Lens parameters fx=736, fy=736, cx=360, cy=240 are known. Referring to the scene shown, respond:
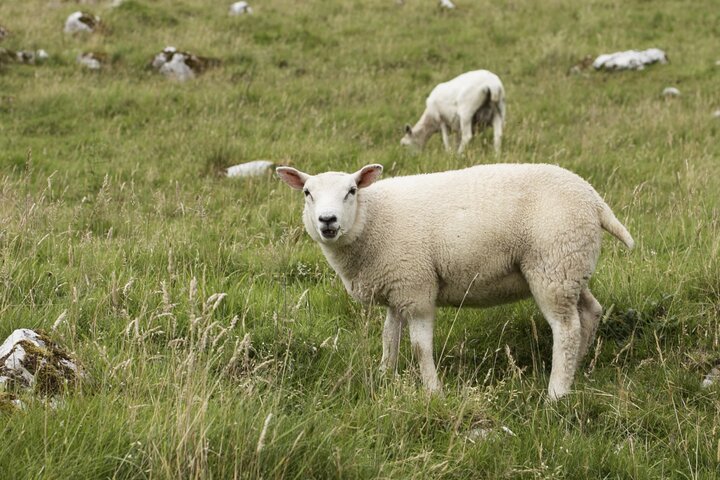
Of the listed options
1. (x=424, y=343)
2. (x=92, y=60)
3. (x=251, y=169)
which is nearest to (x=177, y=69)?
(x=92, y=60)

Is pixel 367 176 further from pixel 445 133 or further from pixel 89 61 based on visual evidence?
pixel 89 61

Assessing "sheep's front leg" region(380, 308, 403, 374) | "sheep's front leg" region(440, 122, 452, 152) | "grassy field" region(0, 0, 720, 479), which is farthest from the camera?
"sheep's front leg" region(440, 122, 452, 152)

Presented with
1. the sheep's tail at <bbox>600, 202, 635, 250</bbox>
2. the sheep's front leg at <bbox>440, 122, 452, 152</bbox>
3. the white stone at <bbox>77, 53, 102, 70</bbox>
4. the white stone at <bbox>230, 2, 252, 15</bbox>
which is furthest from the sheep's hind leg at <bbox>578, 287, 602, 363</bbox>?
the white stone at <bbox>230, 2, 252, 15</bbox>

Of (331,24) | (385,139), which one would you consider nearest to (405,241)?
(385,139)

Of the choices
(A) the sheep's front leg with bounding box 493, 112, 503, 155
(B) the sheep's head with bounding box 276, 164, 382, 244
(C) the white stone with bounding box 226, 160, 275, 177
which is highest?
(B) the sheep's head with bounding box 276, 164, 382, 244

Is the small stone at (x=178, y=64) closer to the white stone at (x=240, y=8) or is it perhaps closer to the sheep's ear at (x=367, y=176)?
the white stone at (x=240, y=8)

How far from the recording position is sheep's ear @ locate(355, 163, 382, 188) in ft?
14.4

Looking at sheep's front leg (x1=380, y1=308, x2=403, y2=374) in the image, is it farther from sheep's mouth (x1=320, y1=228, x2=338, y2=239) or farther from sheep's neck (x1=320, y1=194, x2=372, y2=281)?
sheep's mouth (x1=320, y1=228, x2=338, y2=239)

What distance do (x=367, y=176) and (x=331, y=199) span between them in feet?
1.31

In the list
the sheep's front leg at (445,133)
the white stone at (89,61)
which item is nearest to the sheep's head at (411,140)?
the sheep's front leg at (445,133)

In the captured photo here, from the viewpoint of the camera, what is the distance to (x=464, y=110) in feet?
37.4

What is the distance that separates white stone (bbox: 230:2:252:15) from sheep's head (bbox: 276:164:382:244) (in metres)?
15.9

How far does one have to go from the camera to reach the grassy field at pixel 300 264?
289 centimetres

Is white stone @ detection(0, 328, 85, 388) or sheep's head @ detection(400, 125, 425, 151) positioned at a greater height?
white stone @ detection(0, 328, 85, 388)
